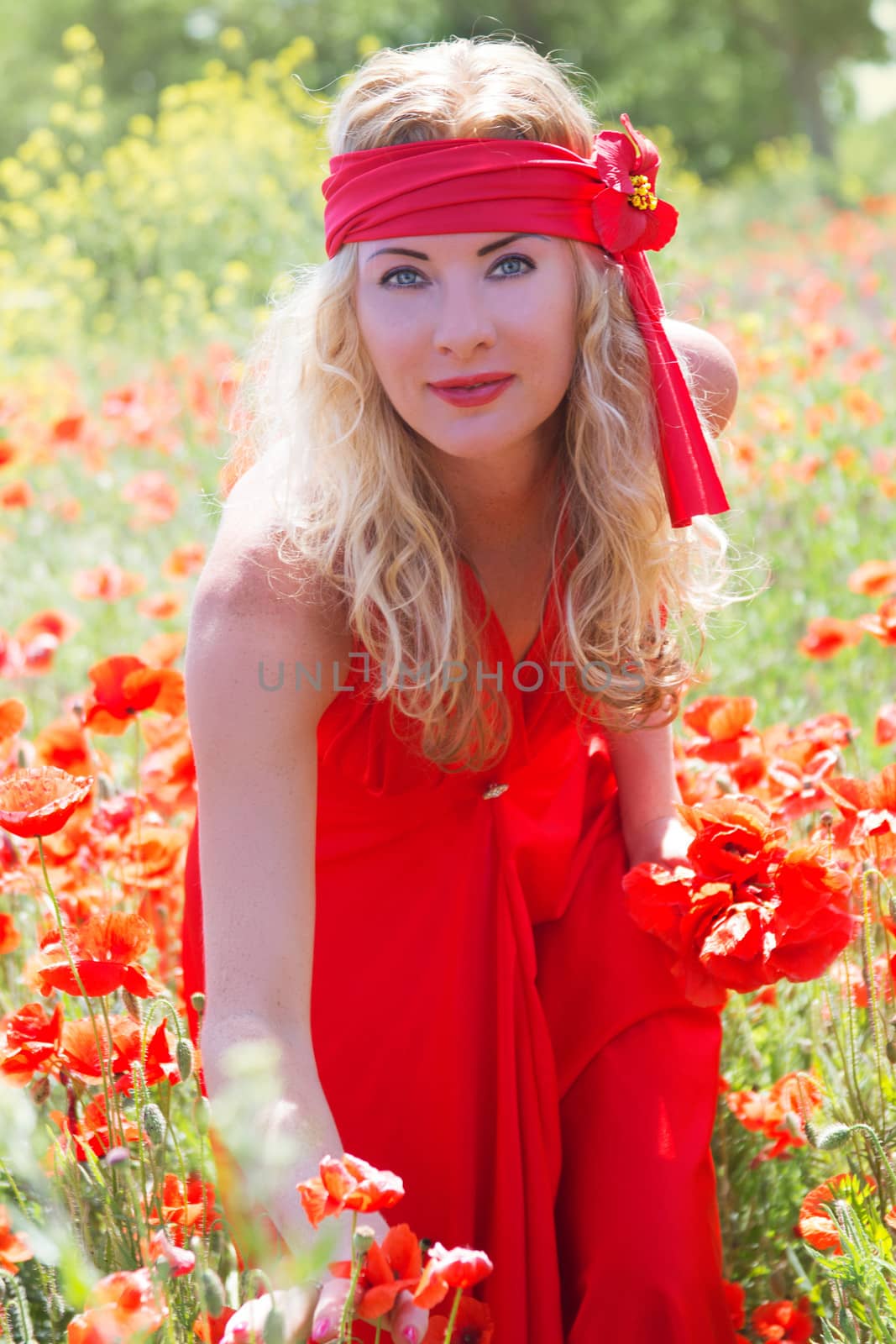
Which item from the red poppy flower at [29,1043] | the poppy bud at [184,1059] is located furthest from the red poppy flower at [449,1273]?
the red poppy flower at [29,1043]

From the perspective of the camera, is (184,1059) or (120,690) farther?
(120,690)

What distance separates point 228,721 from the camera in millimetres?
1641

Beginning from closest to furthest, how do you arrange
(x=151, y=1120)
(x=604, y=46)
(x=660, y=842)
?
(x=151, y=1120) < (x=660, y=842) < (x=604, y=46)

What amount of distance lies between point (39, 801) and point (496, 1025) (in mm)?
722

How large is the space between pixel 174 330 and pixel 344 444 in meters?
5.64

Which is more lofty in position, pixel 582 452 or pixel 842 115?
pixel 842 115

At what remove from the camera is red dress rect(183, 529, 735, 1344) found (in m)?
1.77

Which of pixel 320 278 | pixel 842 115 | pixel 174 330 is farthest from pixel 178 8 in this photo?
pixel 320 278

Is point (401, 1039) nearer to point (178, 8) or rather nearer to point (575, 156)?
point (575, 156)

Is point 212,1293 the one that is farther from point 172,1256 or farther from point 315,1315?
point 315,1315

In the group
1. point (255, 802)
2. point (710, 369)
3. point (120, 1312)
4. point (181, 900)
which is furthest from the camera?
point (181, 900)

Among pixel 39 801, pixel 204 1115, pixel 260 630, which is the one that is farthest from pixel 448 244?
pixel 204 1115

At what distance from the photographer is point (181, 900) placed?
93.6 inches

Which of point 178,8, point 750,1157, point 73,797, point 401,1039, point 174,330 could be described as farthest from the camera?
point 178,8
